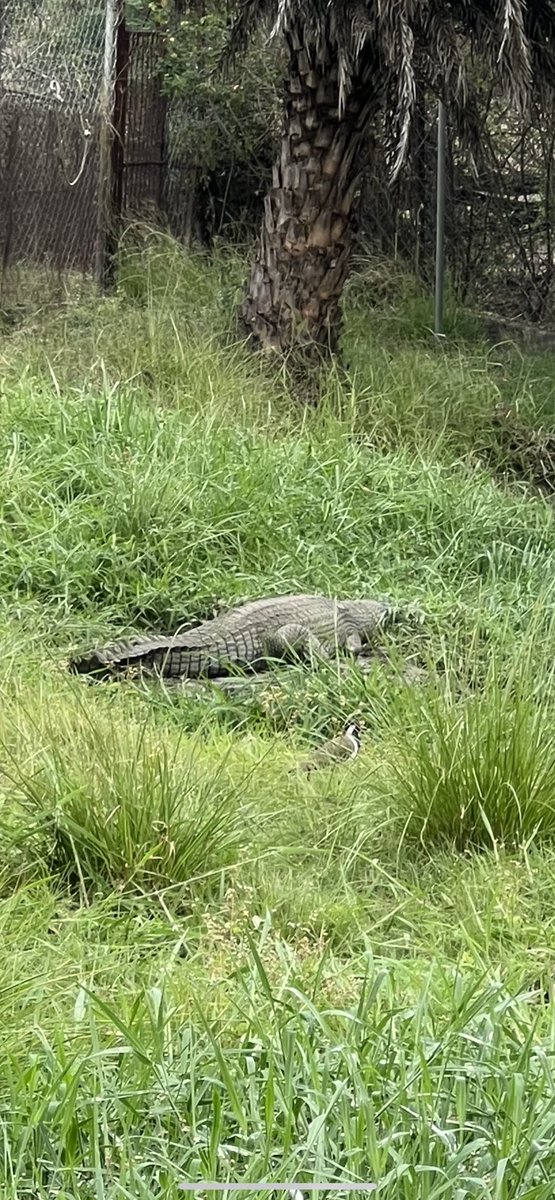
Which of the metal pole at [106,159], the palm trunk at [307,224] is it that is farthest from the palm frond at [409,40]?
the metal pole at [106,159]

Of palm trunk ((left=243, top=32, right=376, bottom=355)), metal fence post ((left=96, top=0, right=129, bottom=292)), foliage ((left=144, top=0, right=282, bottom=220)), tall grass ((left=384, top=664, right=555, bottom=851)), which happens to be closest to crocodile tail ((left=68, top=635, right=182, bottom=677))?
tall grass ((left=384, top=664, right=555, bottom=851))

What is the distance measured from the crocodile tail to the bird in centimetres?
76

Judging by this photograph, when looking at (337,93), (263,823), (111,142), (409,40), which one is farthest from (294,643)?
(111,142)

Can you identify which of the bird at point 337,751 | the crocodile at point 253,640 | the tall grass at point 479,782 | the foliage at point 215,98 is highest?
the foliage at point 215,98

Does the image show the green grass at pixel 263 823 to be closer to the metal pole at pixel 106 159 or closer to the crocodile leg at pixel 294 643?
the crocodile leg at pixel 294 643

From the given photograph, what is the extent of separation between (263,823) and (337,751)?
645 millimetres

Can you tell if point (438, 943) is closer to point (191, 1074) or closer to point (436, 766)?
point (436, 766)

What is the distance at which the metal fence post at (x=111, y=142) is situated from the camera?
8898 millimetres

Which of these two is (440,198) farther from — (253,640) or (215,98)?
(253,640)

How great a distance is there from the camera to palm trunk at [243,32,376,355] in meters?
7.16

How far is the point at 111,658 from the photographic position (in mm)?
4305

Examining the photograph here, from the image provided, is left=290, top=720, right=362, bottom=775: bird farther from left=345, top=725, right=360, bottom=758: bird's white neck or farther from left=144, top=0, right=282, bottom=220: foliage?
left=144, top=0, right=282, bottom=220: foliage

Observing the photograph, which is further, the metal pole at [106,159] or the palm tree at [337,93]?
the metal pole at [106,159]

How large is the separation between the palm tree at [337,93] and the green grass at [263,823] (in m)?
0.80
